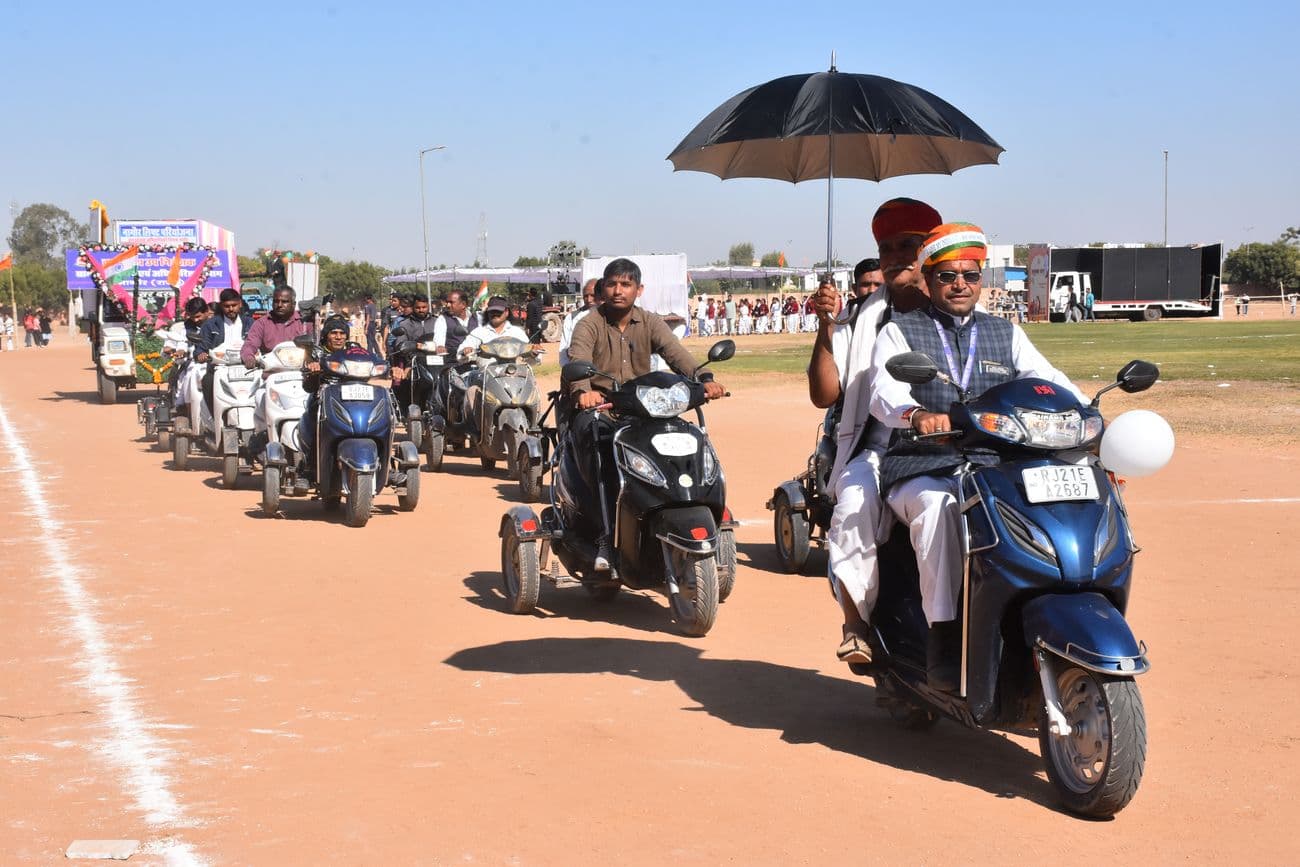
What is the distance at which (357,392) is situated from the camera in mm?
12312

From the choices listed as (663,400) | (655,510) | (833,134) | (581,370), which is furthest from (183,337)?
(833,134)

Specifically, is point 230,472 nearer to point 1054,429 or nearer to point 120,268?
point 1054,429

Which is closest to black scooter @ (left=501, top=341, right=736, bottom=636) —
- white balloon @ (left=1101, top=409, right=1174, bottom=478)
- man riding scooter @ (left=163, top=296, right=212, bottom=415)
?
white balloon @ (left=1101, top=409, right=1174, bottom=478)

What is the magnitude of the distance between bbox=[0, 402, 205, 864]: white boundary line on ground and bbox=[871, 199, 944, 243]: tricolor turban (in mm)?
3491

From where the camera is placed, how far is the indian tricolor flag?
27828 mm

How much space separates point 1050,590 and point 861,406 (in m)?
1.32

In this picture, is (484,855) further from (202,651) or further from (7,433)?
(7,433)

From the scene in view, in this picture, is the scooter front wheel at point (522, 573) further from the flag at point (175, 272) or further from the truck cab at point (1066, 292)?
the truck cab at point (1066, 292)

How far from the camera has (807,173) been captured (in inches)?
333

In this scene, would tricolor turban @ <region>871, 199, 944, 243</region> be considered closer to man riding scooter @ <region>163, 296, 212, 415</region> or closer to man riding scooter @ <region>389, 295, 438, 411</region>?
man riding scooter @ <region>389, 295, 438, 411</region>

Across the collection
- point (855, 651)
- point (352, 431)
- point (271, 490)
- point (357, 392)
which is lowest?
point (271, 490)

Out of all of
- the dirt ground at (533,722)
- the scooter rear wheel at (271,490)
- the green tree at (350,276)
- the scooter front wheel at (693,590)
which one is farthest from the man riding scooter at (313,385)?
the green tree at (350,276)

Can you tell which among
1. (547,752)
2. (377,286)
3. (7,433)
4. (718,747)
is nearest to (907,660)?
(718,747)

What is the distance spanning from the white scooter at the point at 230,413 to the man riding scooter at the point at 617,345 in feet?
22.5
